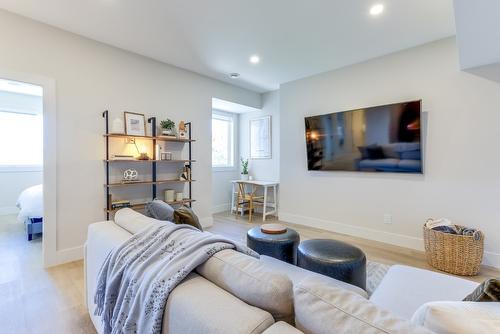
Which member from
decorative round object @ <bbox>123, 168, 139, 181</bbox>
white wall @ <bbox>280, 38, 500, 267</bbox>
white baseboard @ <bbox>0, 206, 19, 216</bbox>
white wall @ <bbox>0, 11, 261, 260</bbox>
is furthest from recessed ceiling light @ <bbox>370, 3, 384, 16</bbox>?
white baseboard @ <bbox>0, 206, 19, 216</bbox>

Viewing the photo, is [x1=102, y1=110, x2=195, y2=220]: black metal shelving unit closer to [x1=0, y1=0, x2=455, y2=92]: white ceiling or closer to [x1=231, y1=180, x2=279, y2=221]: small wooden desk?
[x1=0, y1=0, x2=455, y2=92]: white ceiling

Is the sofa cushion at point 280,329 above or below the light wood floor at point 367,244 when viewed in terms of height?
above

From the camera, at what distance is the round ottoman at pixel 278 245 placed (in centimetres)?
214

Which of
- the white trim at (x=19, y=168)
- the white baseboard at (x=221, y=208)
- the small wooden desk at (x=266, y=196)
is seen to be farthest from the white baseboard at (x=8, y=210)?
the small wooden desk at (x=266, y=196)

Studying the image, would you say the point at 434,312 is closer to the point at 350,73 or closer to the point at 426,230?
the point at 426,230

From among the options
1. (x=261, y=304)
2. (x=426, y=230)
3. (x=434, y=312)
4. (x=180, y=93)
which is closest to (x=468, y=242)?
(x=426, y=230)

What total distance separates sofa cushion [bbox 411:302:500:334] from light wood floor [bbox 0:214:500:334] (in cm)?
203

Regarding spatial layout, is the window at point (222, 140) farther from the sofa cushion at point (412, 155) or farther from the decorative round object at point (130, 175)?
the sofa cushion at point (412, 155)

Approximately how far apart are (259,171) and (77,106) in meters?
3.51

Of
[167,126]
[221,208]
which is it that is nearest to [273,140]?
[221,208]

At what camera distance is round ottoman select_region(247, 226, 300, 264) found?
214cm

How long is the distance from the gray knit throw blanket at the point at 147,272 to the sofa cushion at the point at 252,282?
0.25 feet

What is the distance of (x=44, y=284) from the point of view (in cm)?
230

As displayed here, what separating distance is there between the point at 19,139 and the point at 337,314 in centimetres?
673
